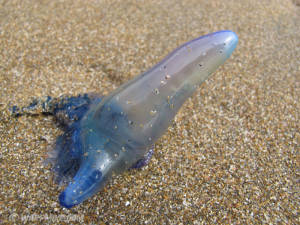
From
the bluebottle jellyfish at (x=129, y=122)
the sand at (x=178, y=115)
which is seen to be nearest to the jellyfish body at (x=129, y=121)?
the bluebottle jellyfish at (x=129, y=122)

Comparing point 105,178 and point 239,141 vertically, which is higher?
point 105,178

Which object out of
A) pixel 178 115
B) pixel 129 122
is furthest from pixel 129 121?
pixel 178 115

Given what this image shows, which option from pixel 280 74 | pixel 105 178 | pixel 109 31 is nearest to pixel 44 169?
pixel 105 178

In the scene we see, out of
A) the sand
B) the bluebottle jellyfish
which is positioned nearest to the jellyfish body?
→ the bluebottle jellyfish

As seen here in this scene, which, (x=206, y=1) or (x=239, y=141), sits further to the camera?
(x=206, y=1)

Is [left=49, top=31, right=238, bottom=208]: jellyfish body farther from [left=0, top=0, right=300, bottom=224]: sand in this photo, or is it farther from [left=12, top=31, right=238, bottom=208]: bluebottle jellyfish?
[left=0, top=0, right=300, bottom=224]: sand

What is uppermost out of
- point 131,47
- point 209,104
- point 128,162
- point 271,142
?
point 131,47

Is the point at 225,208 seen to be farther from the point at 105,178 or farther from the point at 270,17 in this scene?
the point at 270,17
